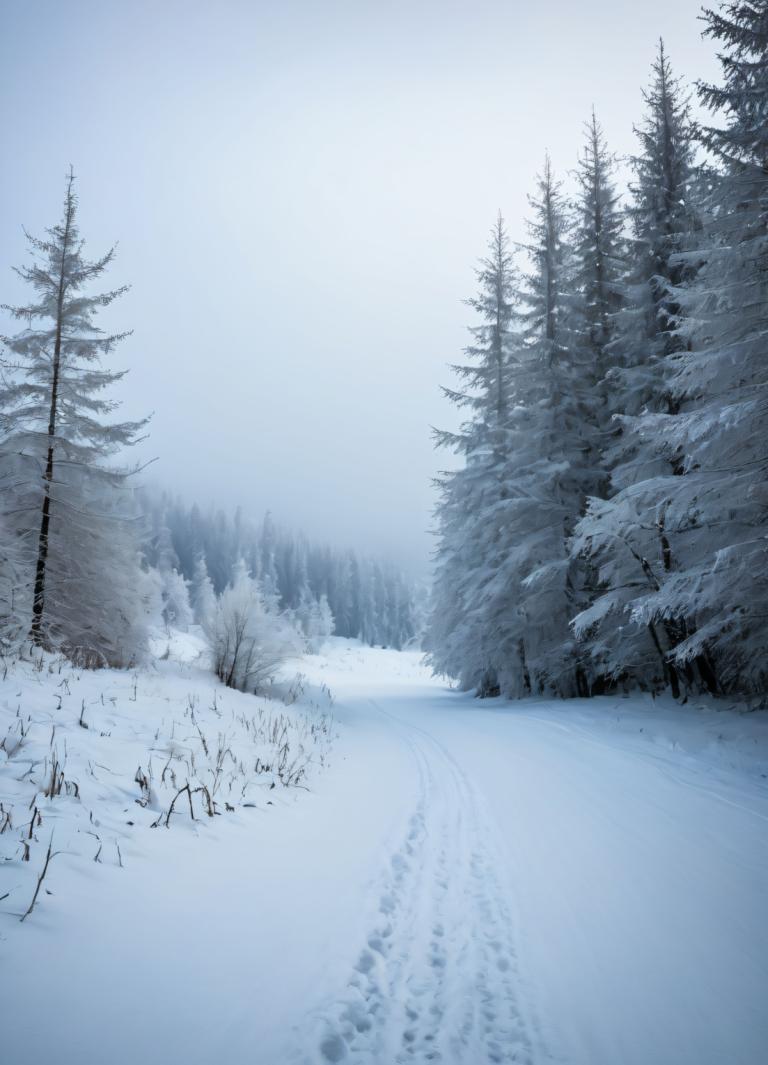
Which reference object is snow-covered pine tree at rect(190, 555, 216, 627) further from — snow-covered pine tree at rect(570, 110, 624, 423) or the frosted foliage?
snow-covered pine tree at rect(570, 110, 624, 423)

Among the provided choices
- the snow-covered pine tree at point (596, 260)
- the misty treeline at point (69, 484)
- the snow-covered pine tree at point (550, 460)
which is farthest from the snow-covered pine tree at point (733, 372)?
the misty treeline at point (69, 484)

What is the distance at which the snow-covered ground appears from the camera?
241 centimetres

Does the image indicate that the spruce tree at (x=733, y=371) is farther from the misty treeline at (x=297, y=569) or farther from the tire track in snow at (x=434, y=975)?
the misty treeline at (x=297, y=569)

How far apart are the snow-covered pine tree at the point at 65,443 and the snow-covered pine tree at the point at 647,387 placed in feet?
41.1

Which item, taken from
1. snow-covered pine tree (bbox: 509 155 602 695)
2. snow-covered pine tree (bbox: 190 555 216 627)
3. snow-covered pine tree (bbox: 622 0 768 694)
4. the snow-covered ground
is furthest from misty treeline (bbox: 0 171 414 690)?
snow-covered pine tree (bbox: 190 555 216 627)

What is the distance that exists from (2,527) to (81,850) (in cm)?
967

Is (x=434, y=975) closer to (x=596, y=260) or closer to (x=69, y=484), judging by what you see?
(x=69, y=484)

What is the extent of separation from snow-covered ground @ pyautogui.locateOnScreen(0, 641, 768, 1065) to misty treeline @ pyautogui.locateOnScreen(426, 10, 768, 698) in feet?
12.3

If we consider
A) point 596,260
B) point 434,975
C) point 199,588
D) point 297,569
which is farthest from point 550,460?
point 297,569

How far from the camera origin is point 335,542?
130 metres

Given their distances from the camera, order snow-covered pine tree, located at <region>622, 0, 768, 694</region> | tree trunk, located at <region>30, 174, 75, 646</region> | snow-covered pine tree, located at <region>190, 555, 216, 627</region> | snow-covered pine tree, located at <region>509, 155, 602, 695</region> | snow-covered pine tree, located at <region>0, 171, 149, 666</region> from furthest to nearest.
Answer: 1. snow-covered pine tree, located at <region>190, 555, 216, 627</region>
2. snow-covered pine tree, located at <region>509, 155, 602, 695</region>
3. snow-covered pine tree, located at <region>0, 171, 149, 666</region>
4. tree trunk, located at <region>30, 174, 75, 646</region>
5. snow-covered pine tree, located at <region>622, 0, 768, 694</region>

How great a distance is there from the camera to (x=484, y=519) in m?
16.3

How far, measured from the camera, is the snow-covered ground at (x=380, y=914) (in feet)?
7.89

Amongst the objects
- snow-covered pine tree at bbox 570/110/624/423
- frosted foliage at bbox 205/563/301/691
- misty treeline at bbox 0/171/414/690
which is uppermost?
snow-covered pine tree at bbox 570/110/624/423
